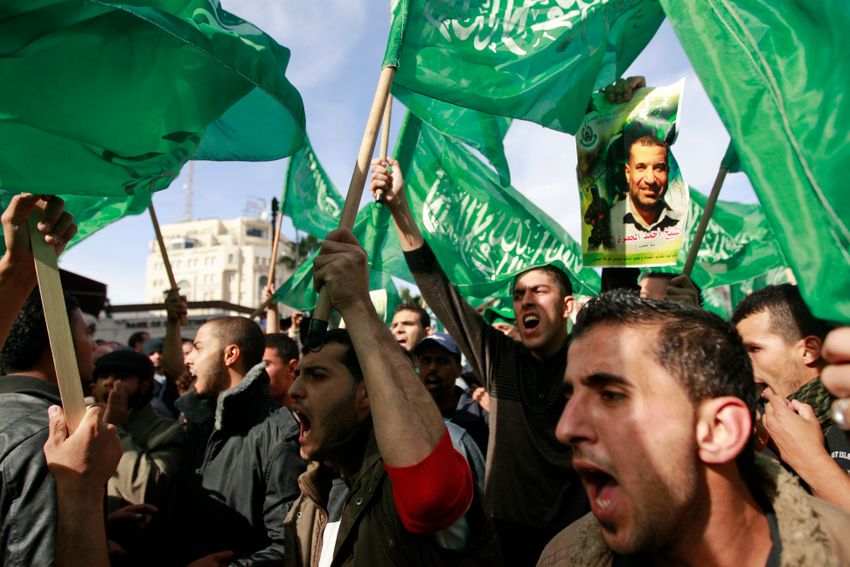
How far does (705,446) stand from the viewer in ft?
4.58

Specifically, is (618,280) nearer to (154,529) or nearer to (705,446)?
(705,446)

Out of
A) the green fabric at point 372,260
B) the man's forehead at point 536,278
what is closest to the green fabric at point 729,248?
the green fabric at point 372,260

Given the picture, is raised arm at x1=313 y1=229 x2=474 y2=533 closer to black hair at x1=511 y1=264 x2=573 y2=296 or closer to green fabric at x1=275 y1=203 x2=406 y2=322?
black hair at x1=511 y1=264 x2=573 y2=296

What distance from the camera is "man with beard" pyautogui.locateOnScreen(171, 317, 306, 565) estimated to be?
308 cm

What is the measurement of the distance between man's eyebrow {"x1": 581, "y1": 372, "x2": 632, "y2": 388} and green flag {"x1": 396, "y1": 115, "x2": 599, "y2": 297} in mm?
3172

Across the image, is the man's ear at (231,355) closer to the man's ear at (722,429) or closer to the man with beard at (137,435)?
the man with beard at (137,435)

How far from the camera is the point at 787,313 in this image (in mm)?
2627

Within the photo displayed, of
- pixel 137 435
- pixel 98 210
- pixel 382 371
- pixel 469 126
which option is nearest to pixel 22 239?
pixel 98 210

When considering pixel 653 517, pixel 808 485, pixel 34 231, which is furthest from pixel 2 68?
pixel 808 485

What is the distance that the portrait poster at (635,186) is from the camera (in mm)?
3119

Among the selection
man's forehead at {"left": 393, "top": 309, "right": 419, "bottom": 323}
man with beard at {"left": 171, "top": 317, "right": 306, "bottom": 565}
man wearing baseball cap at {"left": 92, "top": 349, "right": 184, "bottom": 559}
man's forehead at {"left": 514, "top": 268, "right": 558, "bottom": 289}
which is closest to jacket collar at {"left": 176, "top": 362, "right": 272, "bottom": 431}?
man with beard at {"left": 171, "top": 317, "right": 306, "bottom": 565}

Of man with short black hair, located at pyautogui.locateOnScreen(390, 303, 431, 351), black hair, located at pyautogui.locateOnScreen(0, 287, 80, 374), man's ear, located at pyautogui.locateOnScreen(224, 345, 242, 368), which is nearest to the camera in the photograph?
black hair, located at pyautogui.locateOnScreen(0, 287, 80, 374)

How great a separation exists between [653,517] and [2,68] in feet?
6.61

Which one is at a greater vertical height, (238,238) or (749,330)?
(238,238)
